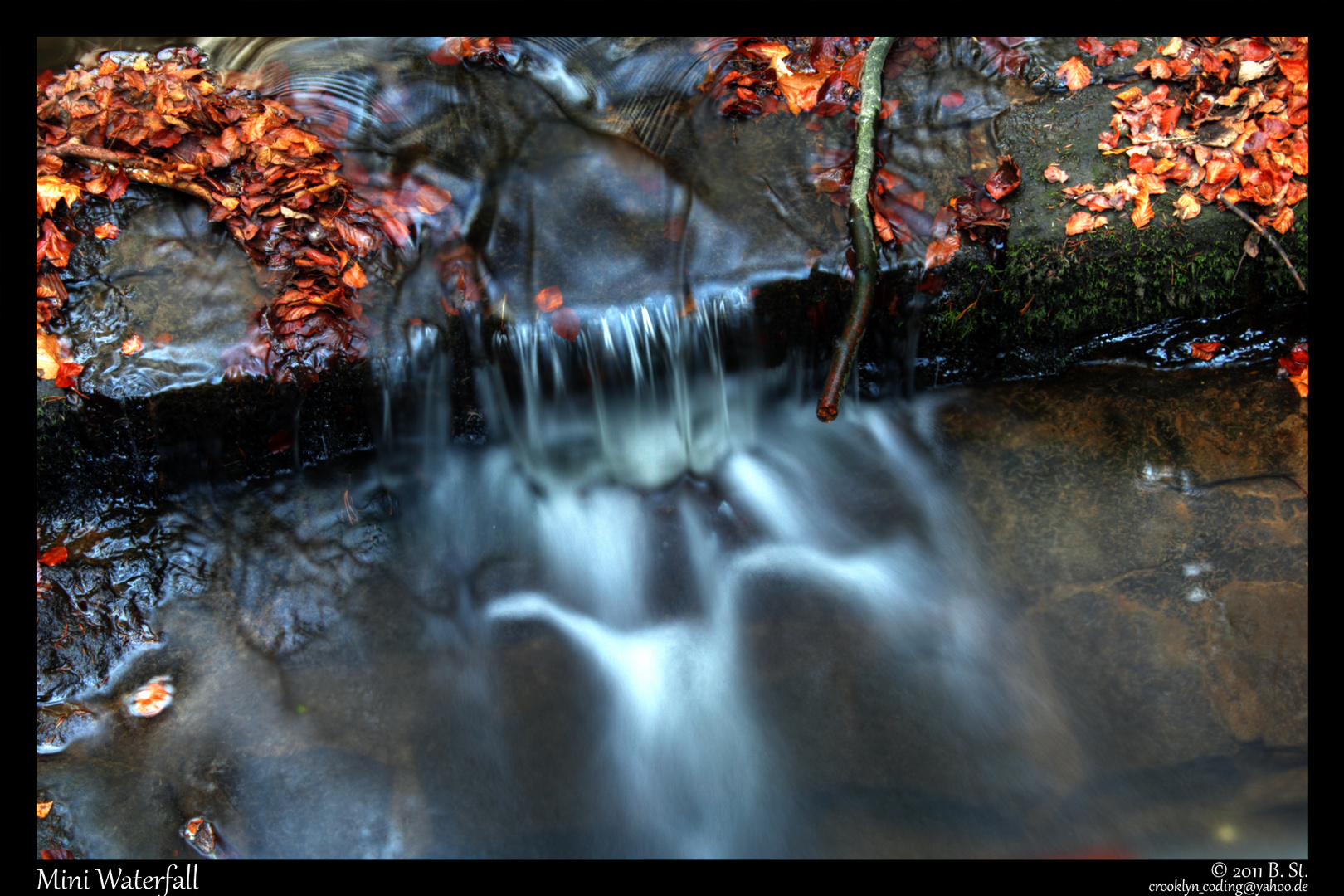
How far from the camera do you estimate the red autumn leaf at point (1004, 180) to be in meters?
4.06

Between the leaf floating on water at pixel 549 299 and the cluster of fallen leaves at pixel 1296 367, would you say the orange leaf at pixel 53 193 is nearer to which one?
→ the leaf floating on water at pixel 549 299

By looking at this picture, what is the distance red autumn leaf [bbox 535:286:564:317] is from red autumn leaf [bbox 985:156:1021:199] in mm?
2490

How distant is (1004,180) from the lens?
13.4 feet

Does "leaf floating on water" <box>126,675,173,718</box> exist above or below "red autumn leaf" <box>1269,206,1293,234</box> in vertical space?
below

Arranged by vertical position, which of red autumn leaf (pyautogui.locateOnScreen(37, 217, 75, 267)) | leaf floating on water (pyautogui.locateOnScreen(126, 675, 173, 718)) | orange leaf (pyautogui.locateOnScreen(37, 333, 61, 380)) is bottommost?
leaf floating on water (pyautogui.locateOnScreen(126, 675, 173, 718))

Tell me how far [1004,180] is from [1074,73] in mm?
980

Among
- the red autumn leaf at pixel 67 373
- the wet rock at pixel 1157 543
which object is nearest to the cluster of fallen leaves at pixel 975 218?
the wet rock at pixel 1157 543

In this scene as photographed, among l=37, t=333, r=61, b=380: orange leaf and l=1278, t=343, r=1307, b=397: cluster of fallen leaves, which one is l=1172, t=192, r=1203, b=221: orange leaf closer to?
Answer: l=1278, t=343, r=1307, b=397: cluster of fallen leaves

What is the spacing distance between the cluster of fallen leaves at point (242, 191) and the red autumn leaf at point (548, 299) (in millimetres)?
868

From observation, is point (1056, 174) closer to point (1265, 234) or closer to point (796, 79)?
point (1265, 234)

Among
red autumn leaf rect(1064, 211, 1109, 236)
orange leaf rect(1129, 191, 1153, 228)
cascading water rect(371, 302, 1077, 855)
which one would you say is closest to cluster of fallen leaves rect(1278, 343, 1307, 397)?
orange leaf rect(1129, 191, 1153, 228)

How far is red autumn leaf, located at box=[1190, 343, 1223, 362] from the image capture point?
420 cm

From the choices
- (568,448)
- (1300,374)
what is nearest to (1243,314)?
(1300,374)

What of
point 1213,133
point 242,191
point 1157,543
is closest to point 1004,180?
point 1213,133
